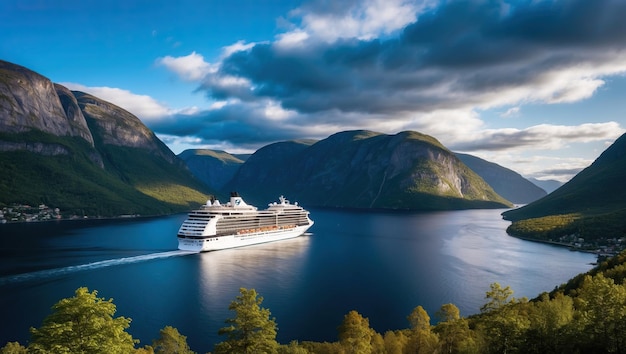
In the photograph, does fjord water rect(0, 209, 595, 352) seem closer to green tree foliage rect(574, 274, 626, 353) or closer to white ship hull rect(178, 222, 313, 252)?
white ship hull rect(178, 222, 313, 252)

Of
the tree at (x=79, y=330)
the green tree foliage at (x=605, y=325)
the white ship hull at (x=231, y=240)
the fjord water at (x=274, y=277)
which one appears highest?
the tree at (x=79, y=330)

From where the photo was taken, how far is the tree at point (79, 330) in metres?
22.5

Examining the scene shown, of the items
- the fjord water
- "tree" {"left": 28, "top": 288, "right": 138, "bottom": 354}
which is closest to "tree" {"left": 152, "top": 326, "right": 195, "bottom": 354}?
the fjord water

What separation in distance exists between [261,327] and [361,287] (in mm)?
64910

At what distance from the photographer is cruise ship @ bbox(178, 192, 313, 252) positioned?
434 ft

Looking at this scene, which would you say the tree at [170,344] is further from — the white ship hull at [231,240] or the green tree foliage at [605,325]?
the white ship hull at [231,240]

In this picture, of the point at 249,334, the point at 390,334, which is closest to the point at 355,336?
the point at 390,334

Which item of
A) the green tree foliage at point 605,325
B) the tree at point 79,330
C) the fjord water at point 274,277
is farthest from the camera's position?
the fjord water at point 274,277

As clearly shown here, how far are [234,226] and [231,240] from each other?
7033 millimetres

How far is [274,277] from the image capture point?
320ft

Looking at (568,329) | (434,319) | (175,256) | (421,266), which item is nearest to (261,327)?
(568,329)

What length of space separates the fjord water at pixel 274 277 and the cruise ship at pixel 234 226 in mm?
5405

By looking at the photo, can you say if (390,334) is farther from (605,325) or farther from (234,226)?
(234,226)

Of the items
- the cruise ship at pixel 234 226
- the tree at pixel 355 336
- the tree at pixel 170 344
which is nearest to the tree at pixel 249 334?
the tree at pixel 355 336
